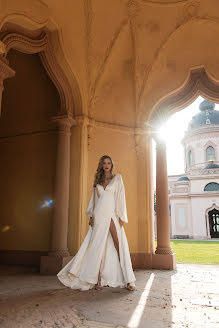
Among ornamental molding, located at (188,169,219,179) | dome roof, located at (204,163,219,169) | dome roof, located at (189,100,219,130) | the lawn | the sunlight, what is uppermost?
dome roof, located at (189,100,219,130)

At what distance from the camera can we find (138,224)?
26.5 feet

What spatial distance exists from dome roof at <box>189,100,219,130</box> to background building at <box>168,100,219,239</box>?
8.45ft

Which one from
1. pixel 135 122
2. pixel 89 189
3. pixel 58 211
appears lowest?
pixel 58 211

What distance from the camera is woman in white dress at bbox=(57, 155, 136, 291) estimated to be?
444cm

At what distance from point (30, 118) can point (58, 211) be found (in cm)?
335

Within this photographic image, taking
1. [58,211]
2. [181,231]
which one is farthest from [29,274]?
[181,231]

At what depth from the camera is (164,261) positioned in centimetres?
755

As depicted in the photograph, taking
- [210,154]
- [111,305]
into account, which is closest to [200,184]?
[210,154]

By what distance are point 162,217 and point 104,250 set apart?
401 cm

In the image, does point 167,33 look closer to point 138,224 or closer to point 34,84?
point 34,84

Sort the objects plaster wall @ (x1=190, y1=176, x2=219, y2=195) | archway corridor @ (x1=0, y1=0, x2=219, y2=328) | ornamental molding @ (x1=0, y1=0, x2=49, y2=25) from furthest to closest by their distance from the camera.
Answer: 1. plaster wall @ (x1=190, y1=176, x2=219, y2=195)
2. archway corridor @ (x1=0, y1=0, x2=219, y2=328)
3. ornamental molding @ (x1=0, y1=0, x2=49, y2=25)

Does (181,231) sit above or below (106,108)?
below

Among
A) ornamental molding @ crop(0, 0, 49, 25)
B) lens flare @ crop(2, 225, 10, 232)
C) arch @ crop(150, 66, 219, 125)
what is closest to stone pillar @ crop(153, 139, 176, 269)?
arch @ crop(150, 66, 219, 125)

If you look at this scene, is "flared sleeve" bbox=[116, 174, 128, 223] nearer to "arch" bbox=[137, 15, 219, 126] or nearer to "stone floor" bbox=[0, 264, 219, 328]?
"stone floor" bbox=[0, 264, 219, 328]
